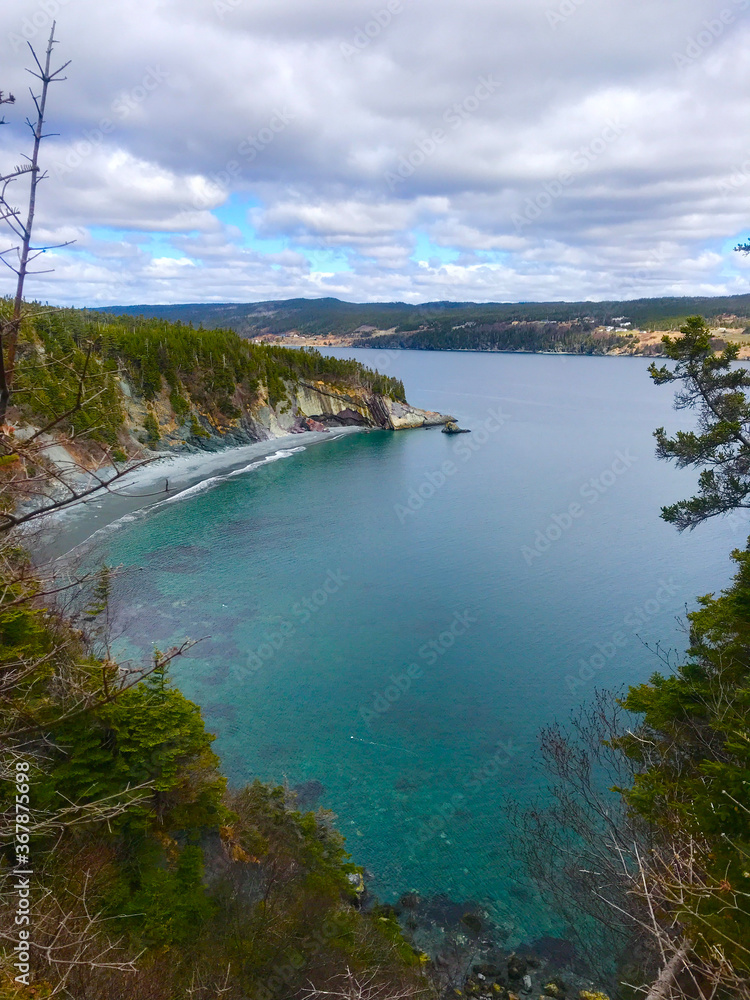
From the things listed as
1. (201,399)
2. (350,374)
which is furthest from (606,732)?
(350,374)

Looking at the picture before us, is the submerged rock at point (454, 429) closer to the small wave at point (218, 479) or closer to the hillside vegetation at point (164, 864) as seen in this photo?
the small wave at point (218, 479)

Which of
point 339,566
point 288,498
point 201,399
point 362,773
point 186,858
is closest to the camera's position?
point 186,858

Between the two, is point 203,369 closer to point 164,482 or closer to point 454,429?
point 454,429

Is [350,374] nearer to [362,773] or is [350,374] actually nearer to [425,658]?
[425,658]

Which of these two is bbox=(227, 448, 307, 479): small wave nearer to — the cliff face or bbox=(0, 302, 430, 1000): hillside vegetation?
the cliff face

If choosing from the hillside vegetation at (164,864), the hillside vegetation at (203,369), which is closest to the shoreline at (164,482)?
the hillside vegetation at (203,369)

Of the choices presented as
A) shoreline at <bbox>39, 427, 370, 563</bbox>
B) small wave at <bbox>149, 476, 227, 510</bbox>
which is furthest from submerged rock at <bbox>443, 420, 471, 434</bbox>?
small wave at <bbox>149, 476, 227, 510</bbox>
